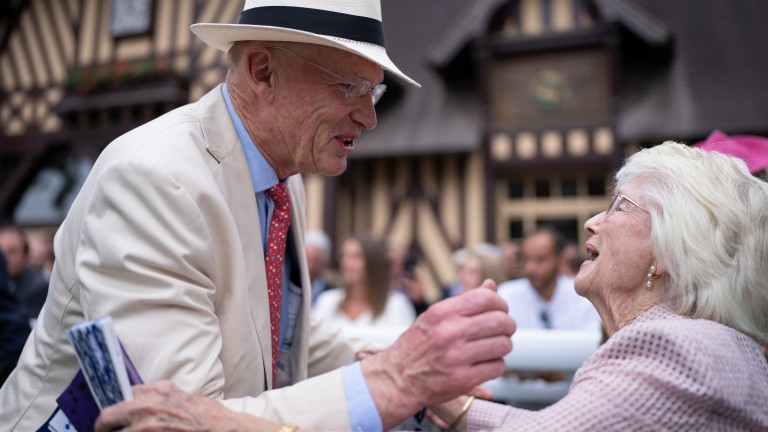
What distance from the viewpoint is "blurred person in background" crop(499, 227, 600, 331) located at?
5.05 metres

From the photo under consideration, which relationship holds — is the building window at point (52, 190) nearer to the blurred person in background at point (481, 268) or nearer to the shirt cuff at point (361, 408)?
the blurred person in background at point (481, 268)

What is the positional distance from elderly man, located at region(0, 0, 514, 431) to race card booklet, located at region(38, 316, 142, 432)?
0.09 metres

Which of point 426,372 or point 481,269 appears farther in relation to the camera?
point 481,269

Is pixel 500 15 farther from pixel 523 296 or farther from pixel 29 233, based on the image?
pixel 29 233

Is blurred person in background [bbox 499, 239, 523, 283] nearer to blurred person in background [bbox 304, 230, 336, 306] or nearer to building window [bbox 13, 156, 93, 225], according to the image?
blurred person in background [bbox 304, 230, 336, 306]

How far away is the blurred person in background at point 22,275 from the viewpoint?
5.65 metres

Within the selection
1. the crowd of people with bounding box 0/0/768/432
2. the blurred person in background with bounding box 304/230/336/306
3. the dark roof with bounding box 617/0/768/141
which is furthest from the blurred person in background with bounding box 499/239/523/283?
the crowd of people with bounding box 0/0/768/432

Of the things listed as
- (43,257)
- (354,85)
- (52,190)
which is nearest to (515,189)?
(43,257)

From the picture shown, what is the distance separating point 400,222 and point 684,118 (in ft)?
14.7

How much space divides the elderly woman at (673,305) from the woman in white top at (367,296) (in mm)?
3184

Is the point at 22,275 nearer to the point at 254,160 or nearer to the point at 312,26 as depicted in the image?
the point at 254,160

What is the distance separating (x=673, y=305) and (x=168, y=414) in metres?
1.33

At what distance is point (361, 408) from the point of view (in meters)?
1.54

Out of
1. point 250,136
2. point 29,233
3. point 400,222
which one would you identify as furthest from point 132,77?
point 250,136
